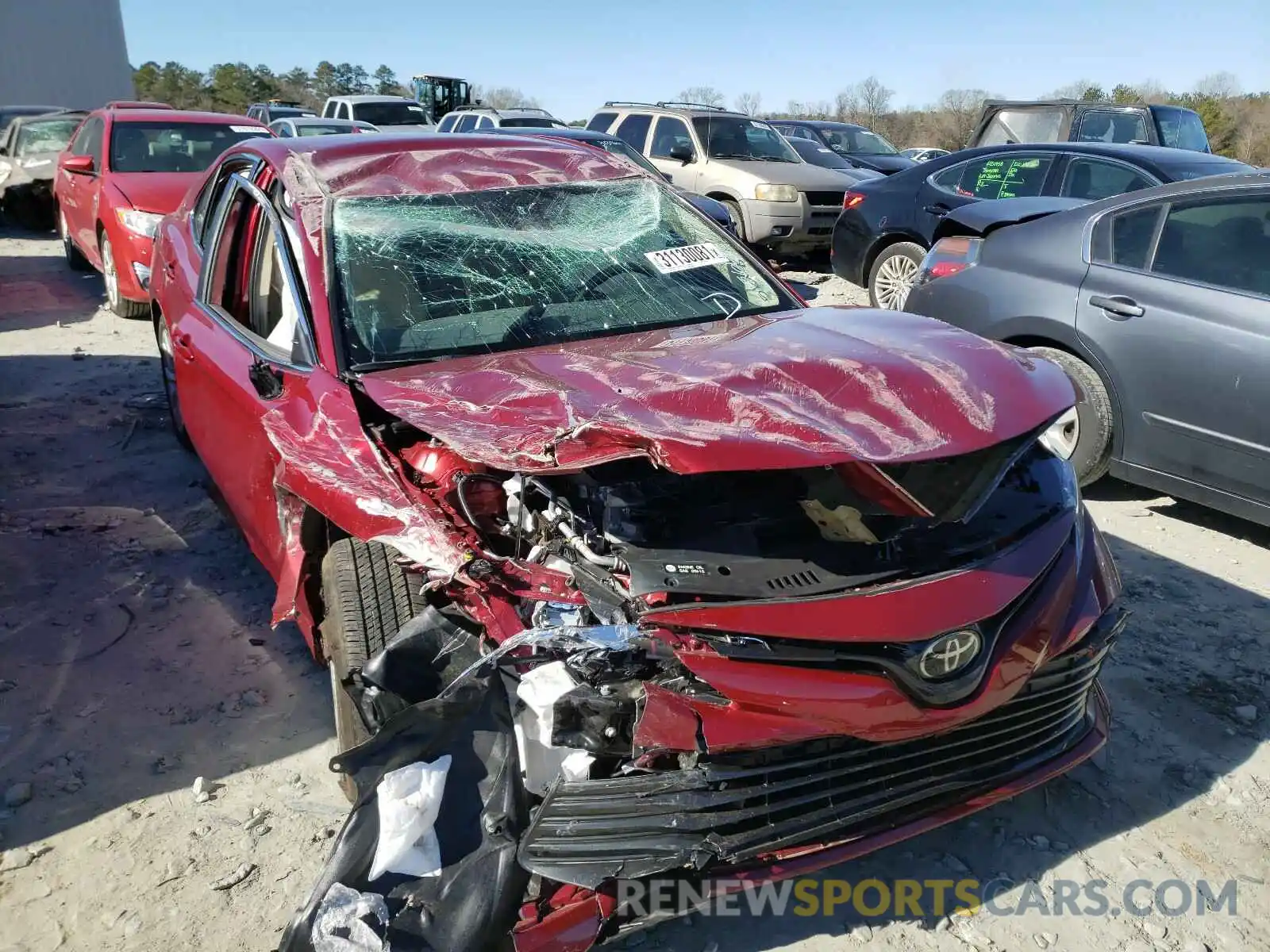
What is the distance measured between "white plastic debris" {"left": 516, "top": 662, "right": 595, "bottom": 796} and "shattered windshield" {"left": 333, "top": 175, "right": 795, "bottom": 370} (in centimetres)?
116

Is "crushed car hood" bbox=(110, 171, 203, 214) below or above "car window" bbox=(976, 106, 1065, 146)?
below

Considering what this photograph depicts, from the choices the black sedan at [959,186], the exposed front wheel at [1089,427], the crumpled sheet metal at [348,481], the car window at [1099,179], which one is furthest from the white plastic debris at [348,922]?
the car window at [1099,179]

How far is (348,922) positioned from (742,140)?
1106 cm

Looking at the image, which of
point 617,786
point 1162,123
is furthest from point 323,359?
point 1162,123

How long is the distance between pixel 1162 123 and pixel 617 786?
10783mm

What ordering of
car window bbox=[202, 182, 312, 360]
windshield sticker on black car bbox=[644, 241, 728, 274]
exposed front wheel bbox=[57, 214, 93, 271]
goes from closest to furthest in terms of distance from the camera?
car window bbox=[202, 182, 312, 360] < windshield sticker on black car bbox=[644, 241, 728, 274] < exposed front wheel bbox=[57, 214, 93, 271]

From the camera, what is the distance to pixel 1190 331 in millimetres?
4156

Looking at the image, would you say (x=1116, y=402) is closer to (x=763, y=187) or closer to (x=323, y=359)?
(x=323, y=359)

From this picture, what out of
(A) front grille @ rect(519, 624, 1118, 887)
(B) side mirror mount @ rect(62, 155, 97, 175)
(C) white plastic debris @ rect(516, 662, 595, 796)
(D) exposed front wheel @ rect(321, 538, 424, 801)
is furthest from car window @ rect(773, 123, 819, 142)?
(C) white plastic debris @ rect(516, 662, 595, 796)

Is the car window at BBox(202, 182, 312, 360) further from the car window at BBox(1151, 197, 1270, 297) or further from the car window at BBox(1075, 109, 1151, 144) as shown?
the car window at BBox(1075, 109, 1151, 144)

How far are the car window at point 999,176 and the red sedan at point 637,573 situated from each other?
513cm

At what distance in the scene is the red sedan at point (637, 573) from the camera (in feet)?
6.57

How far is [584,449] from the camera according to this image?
86.5 inches

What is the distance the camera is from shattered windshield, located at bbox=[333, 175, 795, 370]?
2.99 metres
